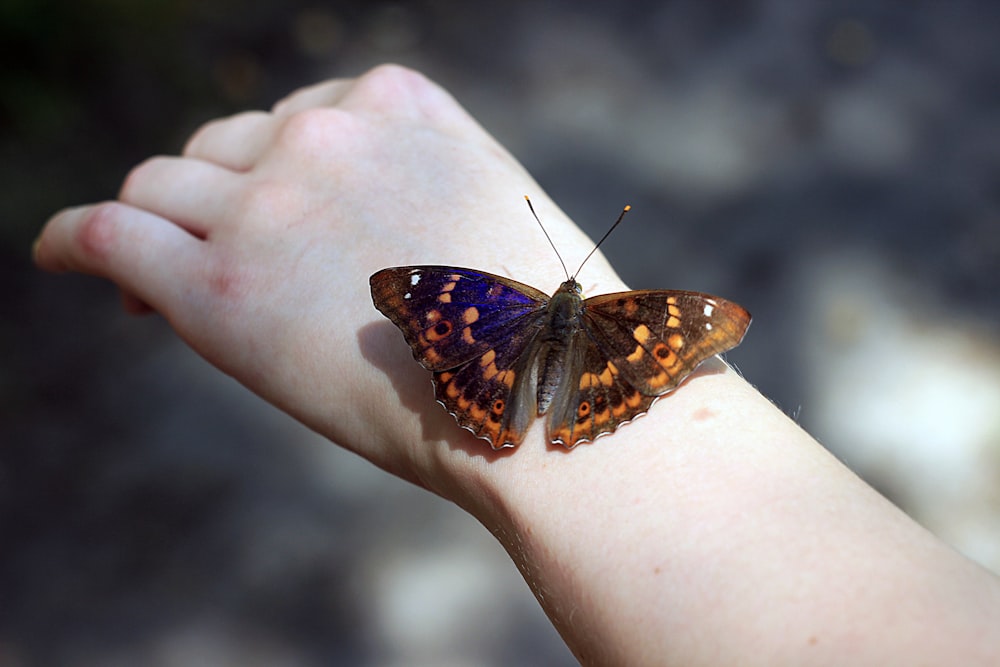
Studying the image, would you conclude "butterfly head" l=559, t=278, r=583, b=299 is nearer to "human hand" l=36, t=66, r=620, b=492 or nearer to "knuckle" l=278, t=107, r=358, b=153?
"human hand" l=36, t=66, r=620, b=492

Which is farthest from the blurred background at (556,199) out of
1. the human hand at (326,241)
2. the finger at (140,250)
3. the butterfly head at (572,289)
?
the butterfly head at (572,289)

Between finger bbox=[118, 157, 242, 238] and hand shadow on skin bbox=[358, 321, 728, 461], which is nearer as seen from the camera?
hand shadow on skin bbox=[358, 321, 728, 461]

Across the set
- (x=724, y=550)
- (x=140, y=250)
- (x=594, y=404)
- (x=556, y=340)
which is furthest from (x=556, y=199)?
(x=724, y=550)

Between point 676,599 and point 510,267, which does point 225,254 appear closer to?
point 510,267

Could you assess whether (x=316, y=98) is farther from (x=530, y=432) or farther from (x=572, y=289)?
A: (x=530, y=432)

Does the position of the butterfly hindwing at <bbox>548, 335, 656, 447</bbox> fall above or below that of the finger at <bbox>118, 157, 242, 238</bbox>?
above

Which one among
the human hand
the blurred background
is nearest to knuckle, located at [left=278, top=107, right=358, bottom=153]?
the human hand

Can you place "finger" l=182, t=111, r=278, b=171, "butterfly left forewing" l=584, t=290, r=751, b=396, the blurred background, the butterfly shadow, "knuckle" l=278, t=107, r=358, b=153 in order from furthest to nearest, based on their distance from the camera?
1. the blurred background
2. "finger" l=182, t=111, r=278, b=171
3. "knuckle" l=278, t=107, r=358, b=153
4. the butterfly shadow
5. "butterfly left forewing" l=584, t=290, r=751, b=396
